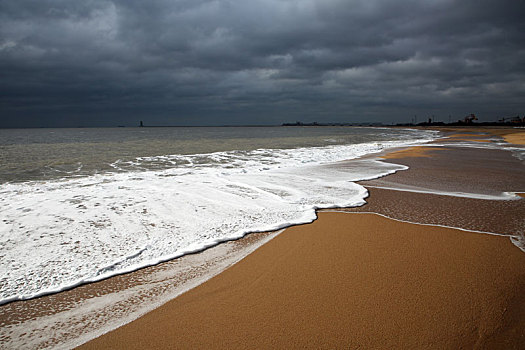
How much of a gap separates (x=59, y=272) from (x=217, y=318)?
197cm

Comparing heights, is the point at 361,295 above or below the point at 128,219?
below

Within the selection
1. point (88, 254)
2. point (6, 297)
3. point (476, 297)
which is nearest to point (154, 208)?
point (88, 254)

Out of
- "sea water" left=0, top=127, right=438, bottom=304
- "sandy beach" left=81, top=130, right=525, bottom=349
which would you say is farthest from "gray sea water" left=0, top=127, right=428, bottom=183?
"sandy beach" left=81, top=130, right=525, bottom=349

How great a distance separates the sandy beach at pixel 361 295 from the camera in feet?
6.91

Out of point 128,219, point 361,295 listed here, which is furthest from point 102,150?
point 361,295

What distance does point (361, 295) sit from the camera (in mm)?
2582

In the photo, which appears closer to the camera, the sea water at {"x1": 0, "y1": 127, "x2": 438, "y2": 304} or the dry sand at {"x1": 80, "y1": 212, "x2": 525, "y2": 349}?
the dry sand at {"x1": 80, "y1": 212, "x2": 525, "y2": 349}

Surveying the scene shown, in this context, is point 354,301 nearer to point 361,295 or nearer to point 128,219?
point 361,295

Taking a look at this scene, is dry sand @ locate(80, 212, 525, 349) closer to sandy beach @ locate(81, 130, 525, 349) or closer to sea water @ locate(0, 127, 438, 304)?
sandy beach @ locate(81, 130, 525, 349)

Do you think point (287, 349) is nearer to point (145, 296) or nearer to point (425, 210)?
point (145, 296)

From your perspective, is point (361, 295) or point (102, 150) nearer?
point (361, 295)

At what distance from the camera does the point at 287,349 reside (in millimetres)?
2006

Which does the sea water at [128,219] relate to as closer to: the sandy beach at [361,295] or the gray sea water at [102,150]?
the sandy beach at [361,295]

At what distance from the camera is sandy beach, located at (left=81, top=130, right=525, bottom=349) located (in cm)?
211
